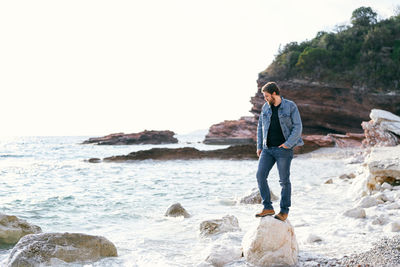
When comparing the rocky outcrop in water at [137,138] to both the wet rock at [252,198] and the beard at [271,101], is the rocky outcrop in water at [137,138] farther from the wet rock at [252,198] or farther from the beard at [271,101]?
the beard at [271,101]

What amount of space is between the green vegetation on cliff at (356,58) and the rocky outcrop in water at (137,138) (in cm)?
2529

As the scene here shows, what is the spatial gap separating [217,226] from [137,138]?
54127 millimetres

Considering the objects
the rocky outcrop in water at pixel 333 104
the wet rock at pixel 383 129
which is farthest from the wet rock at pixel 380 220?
the rocky outcrop in water at pixel 333 104

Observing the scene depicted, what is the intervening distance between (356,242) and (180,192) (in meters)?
6.65

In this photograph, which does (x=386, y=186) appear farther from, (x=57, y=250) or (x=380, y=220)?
(x=57, y=250)

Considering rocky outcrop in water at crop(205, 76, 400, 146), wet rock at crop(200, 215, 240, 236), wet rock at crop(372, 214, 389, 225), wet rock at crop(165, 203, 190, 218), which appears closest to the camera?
wet rock at crop(372, 214, 389, 225)

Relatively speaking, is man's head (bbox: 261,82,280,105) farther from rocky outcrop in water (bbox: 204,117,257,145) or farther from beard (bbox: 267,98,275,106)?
rocky outcrop in water (bbox: 204,117,257,145)

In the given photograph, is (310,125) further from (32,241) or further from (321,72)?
(32,241)

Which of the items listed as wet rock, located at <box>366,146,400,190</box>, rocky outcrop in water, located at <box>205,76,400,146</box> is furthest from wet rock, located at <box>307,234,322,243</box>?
rocky outcrop in water, located at <box>205,76,400,146</box>

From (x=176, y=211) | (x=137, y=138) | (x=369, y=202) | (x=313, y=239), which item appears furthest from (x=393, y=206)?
(x=137, y=138)

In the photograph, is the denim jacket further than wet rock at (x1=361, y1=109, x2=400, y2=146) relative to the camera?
No

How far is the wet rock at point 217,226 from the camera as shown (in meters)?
5.40

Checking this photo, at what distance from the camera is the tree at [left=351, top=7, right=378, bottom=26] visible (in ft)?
137

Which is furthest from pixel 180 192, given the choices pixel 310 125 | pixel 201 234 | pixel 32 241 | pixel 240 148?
pixel 310 125
